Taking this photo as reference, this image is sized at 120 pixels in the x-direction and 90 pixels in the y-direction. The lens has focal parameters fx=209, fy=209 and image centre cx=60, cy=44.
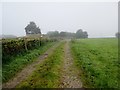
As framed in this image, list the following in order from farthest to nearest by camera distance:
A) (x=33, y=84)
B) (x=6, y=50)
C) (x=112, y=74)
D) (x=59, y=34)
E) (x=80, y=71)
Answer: (x=59, y=34) < (x=6, y=50) < (x=80, y=71) < (x=112, y=74) < (x=33, y=84)

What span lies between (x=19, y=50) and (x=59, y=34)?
118m

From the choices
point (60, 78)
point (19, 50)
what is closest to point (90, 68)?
point (60, 78)

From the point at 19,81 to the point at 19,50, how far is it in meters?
11.9

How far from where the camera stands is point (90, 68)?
15.2m

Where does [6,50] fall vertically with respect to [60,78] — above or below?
above

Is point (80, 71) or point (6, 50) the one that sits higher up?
point (6, 50)

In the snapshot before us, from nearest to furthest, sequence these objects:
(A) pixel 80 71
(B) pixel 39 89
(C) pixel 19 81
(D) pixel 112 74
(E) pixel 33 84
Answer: (B) pixel 39 89 → (E) pixel 33 84 → (C) pixel 19 81 → (D) pixel 112 74 → (A) pixel 80 71

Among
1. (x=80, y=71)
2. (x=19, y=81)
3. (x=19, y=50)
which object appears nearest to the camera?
(x=19, y=81)

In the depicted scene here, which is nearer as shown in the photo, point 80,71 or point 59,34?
point 80,71

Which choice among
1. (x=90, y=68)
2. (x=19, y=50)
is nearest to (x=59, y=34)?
(x=19, y=50)

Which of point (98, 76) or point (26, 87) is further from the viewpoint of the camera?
point (98, 76)

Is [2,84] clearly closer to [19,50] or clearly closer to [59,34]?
[19,50]

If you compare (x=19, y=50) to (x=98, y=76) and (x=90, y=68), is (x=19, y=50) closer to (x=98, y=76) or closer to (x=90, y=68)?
(x=90, y=68)

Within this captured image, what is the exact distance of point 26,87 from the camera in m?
11.2
